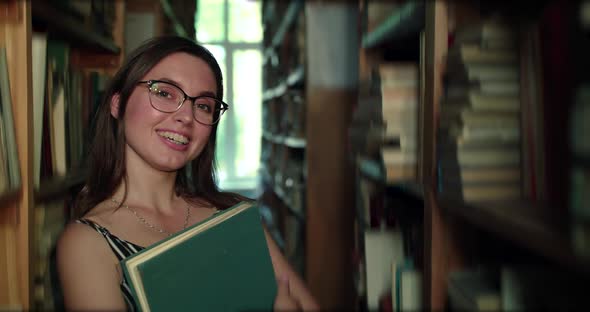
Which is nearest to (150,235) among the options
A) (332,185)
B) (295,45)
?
(332,185)

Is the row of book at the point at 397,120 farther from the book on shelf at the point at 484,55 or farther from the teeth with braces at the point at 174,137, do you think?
the teeth with braces at the point at 174,137

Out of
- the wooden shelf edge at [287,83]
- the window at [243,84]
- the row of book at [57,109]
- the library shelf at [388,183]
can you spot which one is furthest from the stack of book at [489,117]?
the window at [243,84]

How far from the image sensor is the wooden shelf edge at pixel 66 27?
3.87 feet

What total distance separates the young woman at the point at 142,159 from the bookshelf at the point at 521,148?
14.0 inches

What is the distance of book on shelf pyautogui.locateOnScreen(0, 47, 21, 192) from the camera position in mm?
964

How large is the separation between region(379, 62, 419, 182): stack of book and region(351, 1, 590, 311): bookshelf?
26 millimetres

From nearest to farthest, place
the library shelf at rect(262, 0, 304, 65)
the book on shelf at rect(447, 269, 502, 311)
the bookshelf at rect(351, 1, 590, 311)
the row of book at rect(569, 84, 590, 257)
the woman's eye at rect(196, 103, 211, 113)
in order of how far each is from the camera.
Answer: the row of book at rect(569, 84, 590, 257)
the bookshelf at rect(351, 1, 590, 311)
the book on shelf at rect(447, 269, 502, 311)
the woman's eye at rect(196, 103, 211, 113)
the library shelf at rect(262, 0, 304, 65)

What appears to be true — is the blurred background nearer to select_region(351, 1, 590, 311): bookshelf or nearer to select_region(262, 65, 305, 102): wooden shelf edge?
select_region(351, 1, 590, 311): bookshelf

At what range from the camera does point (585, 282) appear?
635mm

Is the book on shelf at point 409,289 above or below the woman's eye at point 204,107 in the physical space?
below

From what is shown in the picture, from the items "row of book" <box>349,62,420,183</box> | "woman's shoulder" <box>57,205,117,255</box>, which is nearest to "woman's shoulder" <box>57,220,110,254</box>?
"woman's shoulder" <box>57,205,117,255</box>

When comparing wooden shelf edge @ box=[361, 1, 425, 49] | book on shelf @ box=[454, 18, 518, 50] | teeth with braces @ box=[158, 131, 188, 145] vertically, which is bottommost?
teeth with braces @ box=[158, 131, 188, 145]

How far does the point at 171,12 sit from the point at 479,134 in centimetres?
200

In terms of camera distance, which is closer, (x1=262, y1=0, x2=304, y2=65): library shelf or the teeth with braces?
the teeth with braces
